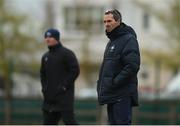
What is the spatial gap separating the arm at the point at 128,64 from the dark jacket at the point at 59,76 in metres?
2.70

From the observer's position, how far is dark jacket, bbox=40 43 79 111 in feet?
41.1

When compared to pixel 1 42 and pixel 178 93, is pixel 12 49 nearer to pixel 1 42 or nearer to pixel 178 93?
pixel 1 42

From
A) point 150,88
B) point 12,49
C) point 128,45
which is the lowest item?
point 150,88

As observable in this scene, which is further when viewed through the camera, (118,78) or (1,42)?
(1,42)

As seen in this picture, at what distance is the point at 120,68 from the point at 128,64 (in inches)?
8.2

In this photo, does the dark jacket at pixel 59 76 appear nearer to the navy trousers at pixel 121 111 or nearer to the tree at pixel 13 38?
the navy trousers at pixel 121 111

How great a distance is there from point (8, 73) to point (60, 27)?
1959 cm

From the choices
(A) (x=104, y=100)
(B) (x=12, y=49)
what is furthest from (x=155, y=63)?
(A) (x=104, y=100)

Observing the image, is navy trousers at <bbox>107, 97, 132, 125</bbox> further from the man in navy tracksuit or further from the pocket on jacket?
the pocket on jacket

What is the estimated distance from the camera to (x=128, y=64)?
32.2 ft

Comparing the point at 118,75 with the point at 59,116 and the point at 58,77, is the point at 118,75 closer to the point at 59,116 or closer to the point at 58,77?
the point at 58,77

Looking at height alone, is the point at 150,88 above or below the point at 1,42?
below

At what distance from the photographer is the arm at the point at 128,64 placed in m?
9.80

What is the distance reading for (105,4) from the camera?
53.5m
